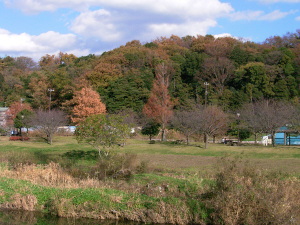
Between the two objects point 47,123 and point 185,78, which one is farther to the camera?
point 185,78

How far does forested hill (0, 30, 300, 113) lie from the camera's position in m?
50.2

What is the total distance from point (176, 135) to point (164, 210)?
34868mm

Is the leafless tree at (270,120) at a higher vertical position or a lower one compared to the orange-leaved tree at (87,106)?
lower

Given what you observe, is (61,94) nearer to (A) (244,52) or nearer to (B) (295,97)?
(A) (244,52)

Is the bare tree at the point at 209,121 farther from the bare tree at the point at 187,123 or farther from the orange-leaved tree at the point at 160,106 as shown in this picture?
the orange-leaved tree at the point at 160,106

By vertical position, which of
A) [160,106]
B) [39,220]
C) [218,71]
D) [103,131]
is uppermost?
[218,71]

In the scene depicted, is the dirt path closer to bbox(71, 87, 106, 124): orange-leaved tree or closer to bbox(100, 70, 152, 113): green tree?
bbox(71, 87, 106, 124): orange-leaved tree

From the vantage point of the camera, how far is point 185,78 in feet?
198

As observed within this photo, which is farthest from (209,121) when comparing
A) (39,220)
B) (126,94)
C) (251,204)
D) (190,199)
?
(39,220)

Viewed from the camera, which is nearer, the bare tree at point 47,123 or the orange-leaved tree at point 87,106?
the bare tree at point 47,123

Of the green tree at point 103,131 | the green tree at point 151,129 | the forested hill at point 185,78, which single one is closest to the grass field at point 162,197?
the green tree at point 103,131

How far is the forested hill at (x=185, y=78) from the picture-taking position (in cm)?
5022

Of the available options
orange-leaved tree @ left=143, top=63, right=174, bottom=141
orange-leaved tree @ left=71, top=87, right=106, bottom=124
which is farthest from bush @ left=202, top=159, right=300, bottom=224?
orange-leaved tree @ left=71, top=87, right=106, bottom=124

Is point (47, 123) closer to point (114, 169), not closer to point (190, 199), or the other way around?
point (114, 169)
